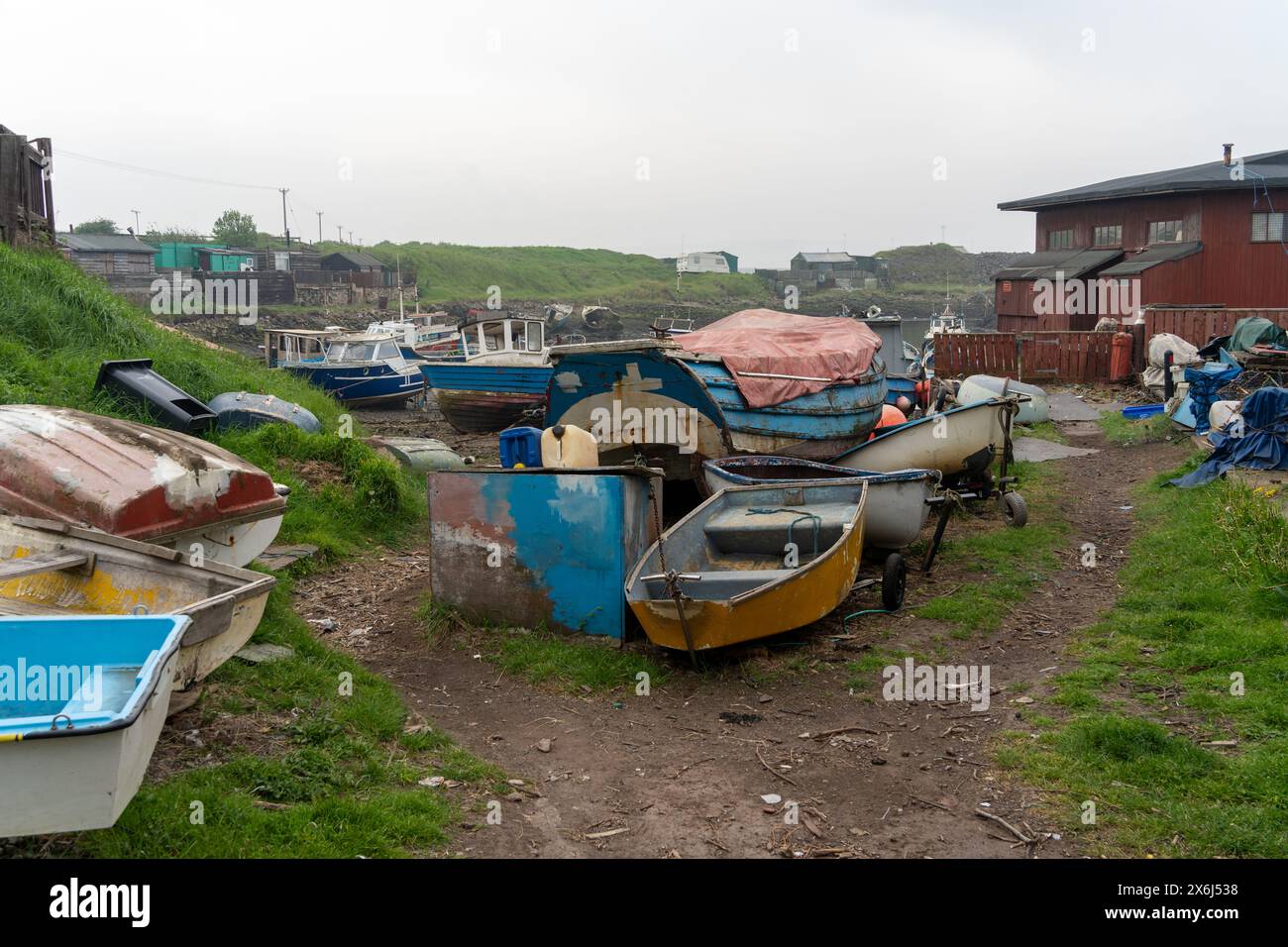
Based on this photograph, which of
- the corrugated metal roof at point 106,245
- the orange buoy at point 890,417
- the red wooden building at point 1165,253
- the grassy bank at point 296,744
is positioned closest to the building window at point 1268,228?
the red wooden building at point 1165,253

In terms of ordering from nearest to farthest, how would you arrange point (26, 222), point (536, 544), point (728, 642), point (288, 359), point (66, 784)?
point (66, 784), point (728, 642), point (536, 544), point (26, 222), point (288, 359)

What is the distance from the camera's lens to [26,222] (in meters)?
14.7

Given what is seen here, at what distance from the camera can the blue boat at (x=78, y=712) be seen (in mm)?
3484

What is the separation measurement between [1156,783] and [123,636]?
489cm

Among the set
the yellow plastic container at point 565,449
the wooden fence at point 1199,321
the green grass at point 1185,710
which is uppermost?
the wooden fence at point 1199,321

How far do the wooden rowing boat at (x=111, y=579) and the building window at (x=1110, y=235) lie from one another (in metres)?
33.3

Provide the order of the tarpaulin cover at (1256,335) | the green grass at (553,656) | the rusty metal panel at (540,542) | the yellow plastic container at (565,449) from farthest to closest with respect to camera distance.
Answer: the tarpaulin cover at (1256,335) < the yellow plastic container at (565,449) < the rusty metal panel at (540,542) < the green grass at (553,656)

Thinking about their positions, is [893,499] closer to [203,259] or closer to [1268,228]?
[1268,228]

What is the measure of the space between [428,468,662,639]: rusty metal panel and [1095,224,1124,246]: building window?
30422 millimetres

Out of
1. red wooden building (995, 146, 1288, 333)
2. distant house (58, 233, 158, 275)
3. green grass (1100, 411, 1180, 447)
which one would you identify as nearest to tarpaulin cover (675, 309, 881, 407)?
green grass (1100, 411, 1180, 447)

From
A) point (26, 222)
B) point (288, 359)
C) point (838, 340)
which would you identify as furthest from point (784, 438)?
point (288, 359)

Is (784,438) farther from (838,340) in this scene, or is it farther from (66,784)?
(66,784)

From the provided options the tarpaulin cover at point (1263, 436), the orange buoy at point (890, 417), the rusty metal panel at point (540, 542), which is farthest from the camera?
the orange buoy at point (890, 417)

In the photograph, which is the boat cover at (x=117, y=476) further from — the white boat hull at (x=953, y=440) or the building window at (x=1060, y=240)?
the building window at (x=1060, y=240)
